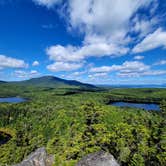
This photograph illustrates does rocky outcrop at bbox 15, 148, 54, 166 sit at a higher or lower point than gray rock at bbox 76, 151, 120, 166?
lower

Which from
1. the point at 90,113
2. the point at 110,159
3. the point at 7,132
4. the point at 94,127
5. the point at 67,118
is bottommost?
the point at 7,132

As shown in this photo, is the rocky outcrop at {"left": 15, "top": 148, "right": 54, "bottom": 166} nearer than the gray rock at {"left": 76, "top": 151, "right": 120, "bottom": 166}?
No

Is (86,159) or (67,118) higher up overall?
(86,159)

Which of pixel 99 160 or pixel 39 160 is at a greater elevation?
pixel 99 160

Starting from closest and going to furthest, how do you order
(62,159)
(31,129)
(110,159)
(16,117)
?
(110,159) → (62,159) → (31,129) → (16,117)

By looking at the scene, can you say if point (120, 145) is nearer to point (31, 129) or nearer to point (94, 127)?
point (94, 127)

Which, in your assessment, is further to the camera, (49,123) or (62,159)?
(49,123)

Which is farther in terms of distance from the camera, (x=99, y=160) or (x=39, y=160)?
(x=39, y=160)

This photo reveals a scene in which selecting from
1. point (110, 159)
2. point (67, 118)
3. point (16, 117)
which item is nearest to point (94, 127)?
point (110, 159)

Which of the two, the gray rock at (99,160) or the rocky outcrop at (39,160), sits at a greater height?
the gray rock at (99,160)

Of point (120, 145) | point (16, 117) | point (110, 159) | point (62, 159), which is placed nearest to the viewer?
point (110, 159)

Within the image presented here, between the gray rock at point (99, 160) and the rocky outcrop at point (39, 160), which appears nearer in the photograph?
the gray rock at point (99, 160)
